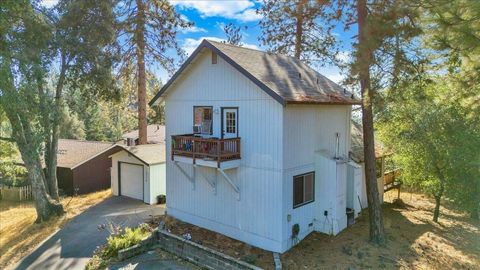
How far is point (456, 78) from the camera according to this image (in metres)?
13.2

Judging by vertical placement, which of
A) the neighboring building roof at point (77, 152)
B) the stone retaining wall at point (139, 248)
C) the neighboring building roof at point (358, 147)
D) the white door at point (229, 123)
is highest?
the white door at point (229, 123)

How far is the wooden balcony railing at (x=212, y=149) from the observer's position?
1139 cm

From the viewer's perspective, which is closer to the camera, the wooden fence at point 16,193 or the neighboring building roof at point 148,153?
the neighboring building roof at point 148,153

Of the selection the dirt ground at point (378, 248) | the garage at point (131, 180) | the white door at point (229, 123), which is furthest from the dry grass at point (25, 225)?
the white door at point (229, 123)

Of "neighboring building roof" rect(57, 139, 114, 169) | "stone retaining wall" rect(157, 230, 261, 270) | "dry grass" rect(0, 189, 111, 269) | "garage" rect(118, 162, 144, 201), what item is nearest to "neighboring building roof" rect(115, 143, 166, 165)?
A: "garage" rect(118, 162, 144, 201)

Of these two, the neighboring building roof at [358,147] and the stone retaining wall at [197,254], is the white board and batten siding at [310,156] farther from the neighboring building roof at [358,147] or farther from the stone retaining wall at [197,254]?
the stone retaining wall at [197,254]

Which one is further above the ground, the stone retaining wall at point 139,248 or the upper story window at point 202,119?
the upper story window at point 202,119

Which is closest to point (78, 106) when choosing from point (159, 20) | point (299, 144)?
point (159, 20)

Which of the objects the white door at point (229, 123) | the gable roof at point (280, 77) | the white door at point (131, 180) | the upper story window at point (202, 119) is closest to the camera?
the gable roof at point (280, 77)

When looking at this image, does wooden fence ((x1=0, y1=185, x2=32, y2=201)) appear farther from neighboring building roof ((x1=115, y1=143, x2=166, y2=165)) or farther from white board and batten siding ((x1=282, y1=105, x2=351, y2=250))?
white board and batten siding ((x1=282, y1=105, x2=351, y2=250))

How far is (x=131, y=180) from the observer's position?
63.6 ft

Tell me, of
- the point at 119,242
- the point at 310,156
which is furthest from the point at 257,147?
the point at 119,242

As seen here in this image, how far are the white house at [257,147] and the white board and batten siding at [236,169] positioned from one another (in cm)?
4

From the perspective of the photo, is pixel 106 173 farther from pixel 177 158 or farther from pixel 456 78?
pixel 456 78
